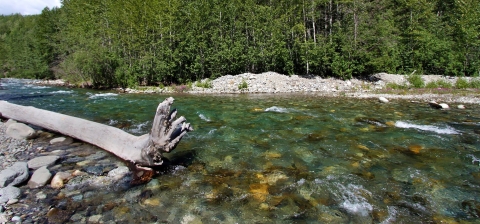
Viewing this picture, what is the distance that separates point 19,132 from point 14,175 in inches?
163

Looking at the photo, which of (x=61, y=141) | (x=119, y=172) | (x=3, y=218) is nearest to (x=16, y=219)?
(x=3, y=218)

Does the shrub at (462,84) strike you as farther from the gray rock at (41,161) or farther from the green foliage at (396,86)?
the gray rock at (41,161)

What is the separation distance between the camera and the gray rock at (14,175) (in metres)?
5.02

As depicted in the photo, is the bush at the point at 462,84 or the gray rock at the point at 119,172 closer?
the gray rock at the point at 119,172

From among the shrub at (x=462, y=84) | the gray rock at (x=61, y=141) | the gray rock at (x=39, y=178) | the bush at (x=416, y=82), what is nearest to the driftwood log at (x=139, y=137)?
the gray rock at (x=61, y=141)

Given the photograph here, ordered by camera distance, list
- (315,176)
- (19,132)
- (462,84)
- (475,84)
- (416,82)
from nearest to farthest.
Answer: (315,176) < (19,132) < (475,84) < (462,84) < (416,82)

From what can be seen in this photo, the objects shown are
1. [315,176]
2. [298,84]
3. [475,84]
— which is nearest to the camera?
[315,176]

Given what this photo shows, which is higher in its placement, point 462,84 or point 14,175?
point 14,175

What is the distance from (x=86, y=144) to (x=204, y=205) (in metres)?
5.06

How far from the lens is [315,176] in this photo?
550 centimetres

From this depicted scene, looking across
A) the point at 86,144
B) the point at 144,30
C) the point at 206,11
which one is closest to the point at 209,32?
the point at 206,11

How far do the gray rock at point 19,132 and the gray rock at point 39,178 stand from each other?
12.5 feet

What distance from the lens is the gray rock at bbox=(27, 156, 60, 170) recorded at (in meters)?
5.97

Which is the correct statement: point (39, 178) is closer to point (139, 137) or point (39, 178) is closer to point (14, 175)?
point (14, 175)
